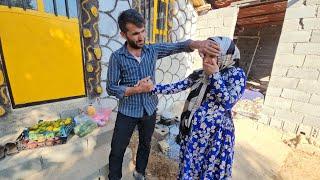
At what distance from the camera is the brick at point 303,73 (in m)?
3.69

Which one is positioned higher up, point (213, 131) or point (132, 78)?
point (132, 78)

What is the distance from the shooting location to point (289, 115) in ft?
13.3

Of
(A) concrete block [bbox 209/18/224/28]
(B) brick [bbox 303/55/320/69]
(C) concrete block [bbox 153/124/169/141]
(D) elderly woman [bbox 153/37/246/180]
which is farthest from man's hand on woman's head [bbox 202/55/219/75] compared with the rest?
(A) concrete block [bbox 209/18/224/28]

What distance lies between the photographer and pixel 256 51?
30.8 ft

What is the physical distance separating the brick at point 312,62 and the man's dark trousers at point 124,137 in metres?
3.38

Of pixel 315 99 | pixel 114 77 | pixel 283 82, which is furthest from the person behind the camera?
pixel 283 82

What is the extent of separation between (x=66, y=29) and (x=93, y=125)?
4.77 ft

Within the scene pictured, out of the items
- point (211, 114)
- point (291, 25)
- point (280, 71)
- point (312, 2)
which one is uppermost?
point (312, 2)

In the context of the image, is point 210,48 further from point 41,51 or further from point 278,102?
point 278,102

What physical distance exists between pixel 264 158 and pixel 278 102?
135cm

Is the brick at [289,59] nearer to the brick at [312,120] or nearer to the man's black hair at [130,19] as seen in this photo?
the brick at [312,120]

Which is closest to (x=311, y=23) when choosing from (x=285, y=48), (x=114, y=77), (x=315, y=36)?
Answer: (x=315, y=36)

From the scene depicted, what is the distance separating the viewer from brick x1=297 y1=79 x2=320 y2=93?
369 cm

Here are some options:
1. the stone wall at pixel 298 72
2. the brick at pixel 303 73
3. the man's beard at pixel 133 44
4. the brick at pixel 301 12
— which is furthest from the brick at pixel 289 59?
the man's beard at pixel 133 44
